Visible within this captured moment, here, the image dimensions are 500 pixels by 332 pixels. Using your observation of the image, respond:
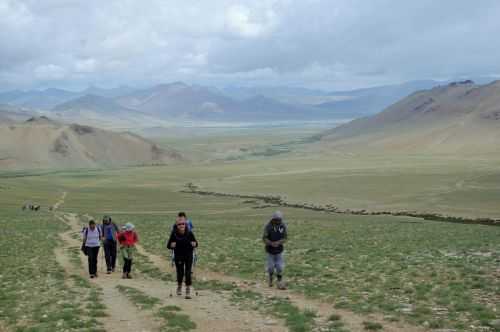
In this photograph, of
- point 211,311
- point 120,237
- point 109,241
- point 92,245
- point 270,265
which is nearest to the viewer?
point 211,311

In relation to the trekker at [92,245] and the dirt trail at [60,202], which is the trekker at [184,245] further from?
the dirt trail at [60,202]

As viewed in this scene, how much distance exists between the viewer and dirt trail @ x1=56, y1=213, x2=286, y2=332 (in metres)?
11.7

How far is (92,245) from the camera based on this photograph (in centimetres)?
1830

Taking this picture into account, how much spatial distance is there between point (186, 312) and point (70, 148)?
171 meters

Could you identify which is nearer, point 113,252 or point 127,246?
point 127,246

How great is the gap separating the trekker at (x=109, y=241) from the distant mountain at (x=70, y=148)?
486 feet

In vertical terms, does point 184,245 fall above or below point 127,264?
above

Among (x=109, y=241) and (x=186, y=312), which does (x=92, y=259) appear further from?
(x=186, y=312)

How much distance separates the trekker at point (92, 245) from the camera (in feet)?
59.5

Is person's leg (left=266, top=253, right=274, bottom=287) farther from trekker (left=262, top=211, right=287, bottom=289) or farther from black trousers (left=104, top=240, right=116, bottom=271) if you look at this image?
black trousers (left=104, top=240, right=116, bottom=271)

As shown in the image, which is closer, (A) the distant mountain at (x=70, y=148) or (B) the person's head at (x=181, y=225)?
(B) the person's head at (x=181, y=225)

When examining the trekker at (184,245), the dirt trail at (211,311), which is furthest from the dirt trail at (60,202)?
the trekker at (184,245)

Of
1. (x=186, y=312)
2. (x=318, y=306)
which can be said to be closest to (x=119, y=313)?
(x=186, y=312)

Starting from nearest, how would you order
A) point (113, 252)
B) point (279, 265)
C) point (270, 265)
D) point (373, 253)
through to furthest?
1. point (279, 265)
2. point (270, 265)
3. point (113, 252)
4. point (373, 253)
